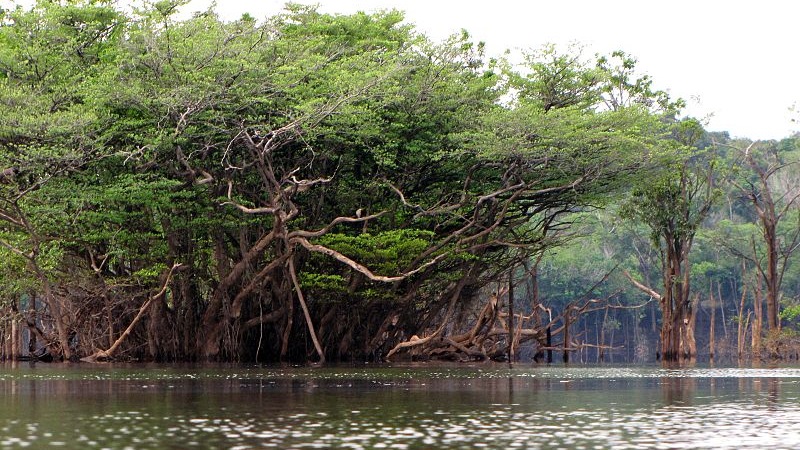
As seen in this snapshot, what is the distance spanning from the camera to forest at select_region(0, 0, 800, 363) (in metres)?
27.8

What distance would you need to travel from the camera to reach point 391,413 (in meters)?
12.6

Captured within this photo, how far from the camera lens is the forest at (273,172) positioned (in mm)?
27844

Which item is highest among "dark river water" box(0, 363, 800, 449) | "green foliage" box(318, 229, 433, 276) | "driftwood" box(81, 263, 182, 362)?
"green foliage" box(318, 229, 433, 276)

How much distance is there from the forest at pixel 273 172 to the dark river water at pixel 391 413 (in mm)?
8708

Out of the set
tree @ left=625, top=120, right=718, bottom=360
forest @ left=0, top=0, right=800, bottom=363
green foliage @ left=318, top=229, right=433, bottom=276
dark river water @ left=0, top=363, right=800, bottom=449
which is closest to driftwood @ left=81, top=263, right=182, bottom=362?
forest @ left=0, top=0, right=800, bottom=363

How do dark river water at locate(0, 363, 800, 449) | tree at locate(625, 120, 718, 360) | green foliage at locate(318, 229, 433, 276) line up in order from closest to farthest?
dark river water at locate(0, 363, 800, 449)
green foliage at locate(318, 229, 433, 276)
tree at locate(625, 120, 718, 360)

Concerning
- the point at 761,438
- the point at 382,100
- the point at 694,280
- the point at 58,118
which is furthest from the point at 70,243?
the point at 694,280

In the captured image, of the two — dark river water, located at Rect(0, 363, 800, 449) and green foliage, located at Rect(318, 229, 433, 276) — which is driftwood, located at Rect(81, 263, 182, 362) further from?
dark river water, located at Rect(0, 363, 800, 449)

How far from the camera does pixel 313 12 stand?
33.6 metres

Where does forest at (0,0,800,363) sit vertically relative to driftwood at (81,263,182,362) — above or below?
above

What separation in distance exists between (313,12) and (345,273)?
767cm

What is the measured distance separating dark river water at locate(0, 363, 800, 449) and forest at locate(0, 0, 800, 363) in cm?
871

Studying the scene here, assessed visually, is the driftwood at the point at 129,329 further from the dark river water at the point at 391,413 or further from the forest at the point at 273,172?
the dark river water at the point at 391,413

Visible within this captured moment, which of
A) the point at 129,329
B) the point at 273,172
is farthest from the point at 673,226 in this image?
the point at 129,329
